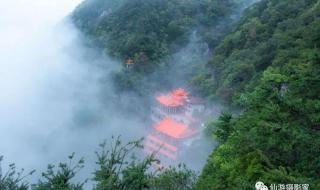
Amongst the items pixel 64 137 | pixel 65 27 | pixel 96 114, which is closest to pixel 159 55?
pixel 96 114

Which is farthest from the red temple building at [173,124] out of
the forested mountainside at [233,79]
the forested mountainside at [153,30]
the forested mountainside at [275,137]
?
the forested mountainside at [275,137]

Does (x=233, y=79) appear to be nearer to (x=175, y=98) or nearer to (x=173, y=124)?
(x=173, y=124)

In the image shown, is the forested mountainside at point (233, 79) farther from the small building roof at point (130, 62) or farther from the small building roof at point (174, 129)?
the small building roof at point (174, 129)

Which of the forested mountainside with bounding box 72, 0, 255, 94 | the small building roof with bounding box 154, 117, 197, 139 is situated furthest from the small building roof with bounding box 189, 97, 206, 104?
the forested mountainside with bounding box 72, 0, 255, 94

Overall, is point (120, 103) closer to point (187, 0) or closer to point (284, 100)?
point (187, 0)

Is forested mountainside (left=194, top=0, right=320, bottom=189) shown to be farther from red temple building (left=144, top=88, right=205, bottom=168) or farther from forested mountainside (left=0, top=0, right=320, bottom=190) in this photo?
red temple building (left=144, top=88, right=205, bottom=168)

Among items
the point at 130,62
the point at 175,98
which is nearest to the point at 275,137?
the point at 175,98
